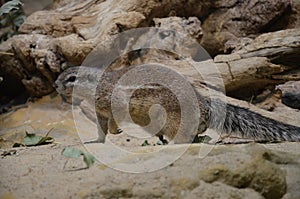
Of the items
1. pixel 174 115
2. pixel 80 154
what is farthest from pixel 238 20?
pixel 80 154

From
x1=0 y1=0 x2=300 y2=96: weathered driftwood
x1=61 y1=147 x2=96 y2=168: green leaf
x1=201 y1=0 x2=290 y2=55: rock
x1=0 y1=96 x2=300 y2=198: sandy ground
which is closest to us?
x1=0 y1=96 x2=300 y2=198: sandy ground

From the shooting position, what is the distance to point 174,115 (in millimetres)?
2857

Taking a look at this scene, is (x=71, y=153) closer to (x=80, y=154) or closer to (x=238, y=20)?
(x=80, y=154)

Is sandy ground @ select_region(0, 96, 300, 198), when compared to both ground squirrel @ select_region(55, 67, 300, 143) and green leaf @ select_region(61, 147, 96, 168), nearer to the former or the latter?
green leaf @ select_region(61, 147, 96, 168)

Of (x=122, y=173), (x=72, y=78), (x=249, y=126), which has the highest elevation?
(x=122, y=173)

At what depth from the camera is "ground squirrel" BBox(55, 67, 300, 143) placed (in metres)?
2.55

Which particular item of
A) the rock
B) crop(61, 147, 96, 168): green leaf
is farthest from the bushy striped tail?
the rock

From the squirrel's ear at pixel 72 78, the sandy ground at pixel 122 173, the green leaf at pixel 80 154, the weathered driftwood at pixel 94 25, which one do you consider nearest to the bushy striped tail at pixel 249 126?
the sandy ground at pixel 122 173

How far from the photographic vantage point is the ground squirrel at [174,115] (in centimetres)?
255

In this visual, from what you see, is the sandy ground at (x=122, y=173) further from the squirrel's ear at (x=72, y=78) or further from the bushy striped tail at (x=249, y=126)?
the squirrel's ear at (x=72, y=78)

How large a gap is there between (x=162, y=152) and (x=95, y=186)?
1.41ft

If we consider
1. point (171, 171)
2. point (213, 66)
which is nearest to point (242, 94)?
point (213, 66)

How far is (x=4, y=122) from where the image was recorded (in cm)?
415

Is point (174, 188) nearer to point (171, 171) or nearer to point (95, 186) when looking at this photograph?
point (171, 171)
